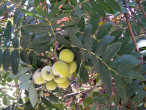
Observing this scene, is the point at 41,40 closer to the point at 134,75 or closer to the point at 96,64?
the point at 96,64

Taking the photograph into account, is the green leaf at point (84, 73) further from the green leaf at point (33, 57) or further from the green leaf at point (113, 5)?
the green leaf at point (113, 5)

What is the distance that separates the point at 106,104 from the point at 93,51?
2.11ft

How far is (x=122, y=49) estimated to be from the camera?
135 centimetres

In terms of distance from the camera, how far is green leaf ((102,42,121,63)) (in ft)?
3.84

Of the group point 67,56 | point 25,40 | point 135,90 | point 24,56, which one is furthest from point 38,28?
point 135,90

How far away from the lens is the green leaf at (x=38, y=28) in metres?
1.09

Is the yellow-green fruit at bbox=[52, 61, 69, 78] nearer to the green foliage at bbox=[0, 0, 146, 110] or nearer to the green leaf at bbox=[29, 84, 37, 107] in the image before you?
the green foliage at bbox=[0, 0, 146, 110]

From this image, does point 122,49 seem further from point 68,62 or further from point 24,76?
point 24,76

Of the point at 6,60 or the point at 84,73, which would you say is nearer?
the point at 6,60

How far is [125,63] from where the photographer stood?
1134 millimetres

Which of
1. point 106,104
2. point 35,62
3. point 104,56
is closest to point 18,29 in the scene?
point 35,62

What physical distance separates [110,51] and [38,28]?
0.54 metres

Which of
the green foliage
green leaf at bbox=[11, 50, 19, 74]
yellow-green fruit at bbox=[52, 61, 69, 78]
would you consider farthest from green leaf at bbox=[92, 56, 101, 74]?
green leaf at bbox=[11, 50, 19, 74]

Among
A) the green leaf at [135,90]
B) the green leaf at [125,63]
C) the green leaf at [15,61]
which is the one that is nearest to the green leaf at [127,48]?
the green leaf at [125,63]
